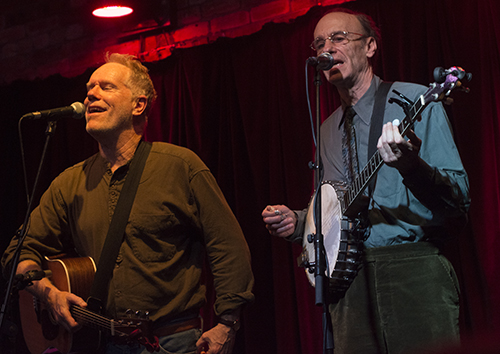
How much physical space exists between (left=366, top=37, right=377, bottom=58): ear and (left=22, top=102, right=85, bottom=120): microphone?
154 centimetres

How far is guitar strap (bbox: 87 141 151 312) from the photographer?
2.51 metres

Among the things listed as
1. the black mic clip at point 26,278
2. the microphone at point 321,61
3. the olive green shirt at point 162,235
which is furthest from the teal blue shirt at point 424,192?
the black mic clip at point 26,278

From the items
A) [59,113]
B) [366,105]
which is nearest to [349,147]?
[366,105]

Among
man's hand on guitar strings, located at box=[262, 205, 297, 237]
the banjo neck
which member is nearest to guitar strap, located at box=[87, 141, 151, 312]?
man's hand on guitar strings, located at box=[262, 205, 297, 237]

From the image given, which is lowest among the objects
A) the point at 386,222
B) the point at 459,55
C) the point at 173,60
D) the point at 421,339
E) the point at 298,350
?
the point at 298,350

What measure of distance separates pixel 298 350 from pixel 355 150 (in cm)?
216

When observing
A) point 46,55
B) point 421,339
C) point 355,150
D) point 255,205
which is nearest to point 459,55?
point 355,150

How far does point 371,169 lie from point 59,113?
5.14 ft

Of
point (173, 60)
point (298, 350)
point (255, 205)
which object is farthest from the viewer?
point (173, 60)

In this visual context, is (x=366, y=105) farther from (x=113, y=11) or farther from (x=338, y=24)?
(x=113, y=11)

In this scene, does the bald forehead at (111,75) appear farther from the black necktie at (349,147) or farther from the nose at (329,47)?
the black necktie at (349,147)

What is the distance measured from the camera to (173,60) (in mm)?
5016

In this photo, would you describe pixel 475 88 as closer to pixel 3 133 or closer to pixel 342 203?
pixel 342 203

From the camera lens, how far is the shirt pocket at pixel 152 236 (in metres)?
2.54
